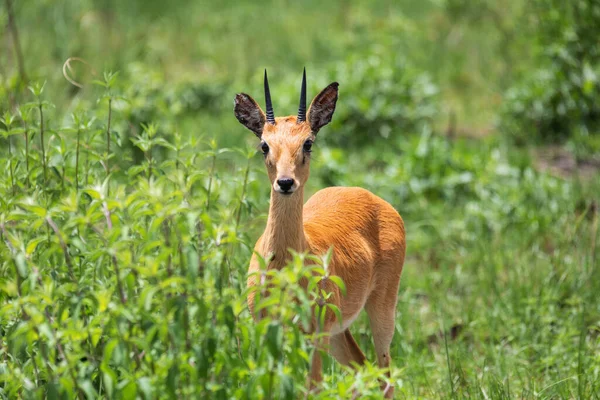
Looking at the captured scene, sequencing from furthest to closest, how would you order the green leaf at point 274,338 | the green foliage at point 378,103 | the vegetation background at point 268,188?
the green foliage at point 378,103 < the vegetation background at point 268,188 < the green leaf at point 274,338

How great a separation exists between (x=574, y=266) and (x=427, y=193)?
2214 mm

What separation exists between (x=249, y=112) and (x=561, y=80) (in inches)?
245

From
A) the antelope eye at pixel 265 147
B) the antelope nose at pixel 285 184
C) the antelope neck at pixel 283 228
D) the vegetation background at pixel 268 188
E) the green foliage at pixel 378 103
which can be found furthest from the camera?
the green foliage at pixel 378 103

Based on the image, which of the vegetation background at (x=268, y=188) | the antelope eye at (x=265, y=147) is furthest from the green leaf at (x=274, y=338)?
the antelope eye at (x=265, y=147)

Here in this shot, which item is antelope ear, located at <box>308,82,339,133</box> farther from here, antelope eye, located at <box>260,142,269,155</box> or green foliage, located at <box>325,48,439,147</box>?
green foliage, located at <box>325,48,439,147</box>

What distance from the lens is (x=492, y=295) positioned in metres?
6.39

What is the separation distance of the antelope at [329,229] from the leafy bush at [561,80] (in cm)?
520

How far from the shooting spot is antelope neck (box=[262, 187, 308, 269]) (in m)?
4.12

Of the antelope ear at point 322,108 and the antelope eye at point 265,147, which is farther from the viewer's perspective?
the antelope ear at point 322,108

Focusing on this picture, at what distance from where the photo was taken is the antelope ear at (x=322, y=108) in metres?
4.45

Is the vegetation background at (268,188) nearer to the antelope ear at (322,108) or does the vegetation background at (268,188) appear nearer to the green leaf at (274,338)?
the green leaf at (274,338)

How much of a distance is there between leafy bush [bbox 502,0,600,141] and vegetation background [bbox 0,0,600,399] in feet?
0.07

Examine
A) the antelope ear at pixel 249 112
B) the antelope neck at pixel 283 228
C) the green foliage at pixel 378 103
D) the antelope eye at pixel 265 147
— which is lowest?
the green foliage at pixel 378 103

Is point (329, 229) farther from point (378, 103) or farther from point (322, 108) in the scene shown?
point (378, 103)
